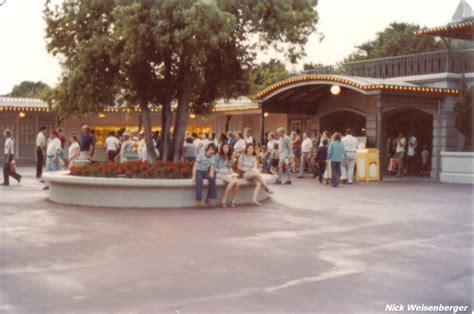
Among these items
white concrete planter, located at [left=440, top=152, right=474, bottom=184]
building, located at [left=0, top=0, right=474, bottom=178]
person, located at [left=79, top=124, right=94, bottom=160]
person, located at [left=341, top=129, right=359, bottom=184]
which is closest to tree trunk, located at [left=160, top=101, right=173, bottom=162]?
person, located at [left=79, top=124, right=94, bottom=160]

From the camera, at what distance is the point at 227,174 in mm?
14109

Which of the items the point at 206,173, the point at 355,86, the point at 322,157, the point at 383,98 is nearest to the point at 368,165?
the point at 322,157

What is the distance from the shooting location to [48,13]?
16531mm

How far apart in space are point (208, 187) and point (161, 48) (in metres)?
3.32

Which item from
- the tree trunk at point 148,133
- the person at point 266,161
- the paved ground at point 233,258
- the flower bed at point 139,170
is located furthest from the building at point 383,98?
the paved ground at point 233,258

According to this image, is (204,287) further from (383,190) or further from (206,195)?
(383,190)

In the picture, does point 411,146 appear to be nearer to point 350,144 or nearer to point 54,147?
point 350,144

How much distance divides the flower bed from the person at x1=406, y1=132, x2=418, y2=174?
42.2 ft

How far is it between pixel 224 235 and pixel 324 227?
2042 millimetres

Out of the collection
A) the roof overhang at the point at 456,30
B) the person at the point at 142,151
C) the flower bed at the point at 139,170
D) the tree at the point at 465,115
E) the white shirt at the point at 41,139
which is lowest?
the flower bed at the point at 139,170

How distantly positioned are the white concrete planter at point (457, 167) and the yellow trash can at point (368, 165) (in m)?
2.34

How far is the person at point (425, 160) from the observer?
87.6 feet

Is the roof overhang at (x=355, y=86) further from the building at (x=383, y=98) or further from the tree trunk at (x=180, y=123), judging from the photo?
the tree trunk at (x=180, y=123)

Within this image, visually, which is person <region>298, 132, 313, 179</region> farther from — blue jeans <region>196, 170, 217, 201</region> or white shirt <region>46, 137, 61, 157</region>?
blue jeans <region>196, 170, 217, 201</region>
